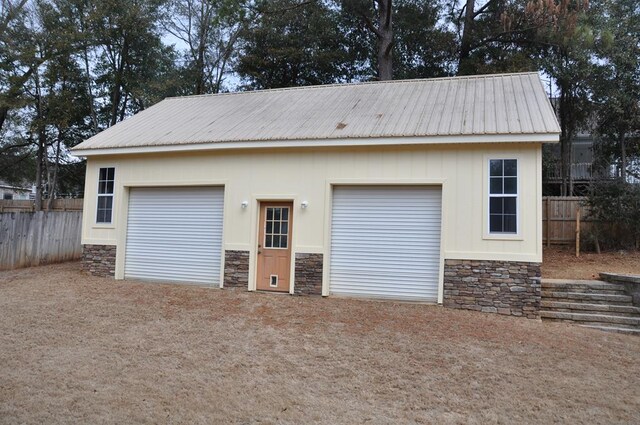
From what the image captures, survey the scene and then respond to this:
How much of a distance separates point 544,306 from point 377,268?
3.17 meters

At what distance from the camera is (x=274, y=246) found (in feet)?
31.4

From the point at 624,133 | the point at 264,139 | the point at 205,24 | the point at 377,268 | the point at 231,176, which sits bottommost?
the point at 377,268

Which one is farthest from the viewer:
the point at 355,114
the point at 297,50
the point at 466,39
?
the point at 297,50

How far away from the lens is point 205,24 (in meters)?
24.2

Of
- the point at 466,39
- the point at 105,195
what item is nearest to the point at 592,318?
the point at 105,195

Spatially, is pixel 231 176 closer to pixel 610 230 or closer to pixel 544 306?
pixel 544 306

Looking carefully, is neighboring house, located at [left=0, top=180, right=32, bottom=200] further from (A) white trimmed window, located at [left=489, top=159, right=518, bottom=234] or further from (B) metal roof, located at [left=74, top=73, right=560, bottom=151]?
(A) white trimmed window, located at [left=489, top=159, right=518, bottom=234]

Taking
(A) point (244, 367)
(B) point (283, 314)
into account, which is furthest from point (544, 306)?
(A) point (244, 367)

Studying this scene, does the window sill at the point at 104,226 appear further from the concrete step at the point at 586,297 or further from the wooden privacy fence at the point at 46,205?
the wooden privacy fence at the point at 46,205

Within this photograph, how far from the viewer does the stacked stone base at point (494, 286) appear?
7859mm

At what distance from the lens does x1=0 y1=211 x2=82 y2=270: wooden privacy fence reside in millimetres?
11859

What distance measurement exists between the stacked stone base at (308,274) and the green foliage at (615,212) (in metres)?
9.10

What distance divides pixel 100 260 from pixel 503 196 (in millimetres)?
9313

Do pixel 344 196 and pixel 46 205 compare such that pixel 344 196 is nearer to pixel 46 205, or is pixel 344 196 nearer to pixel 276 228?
pixel 276 228
